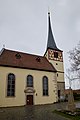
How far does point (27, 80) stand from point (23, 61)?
404cm

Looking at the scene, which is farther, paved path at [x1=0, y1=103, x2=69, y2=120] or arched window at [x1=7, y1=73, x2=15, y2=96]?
arched window at [x1=7, y1=73, x2=15, y2=96]

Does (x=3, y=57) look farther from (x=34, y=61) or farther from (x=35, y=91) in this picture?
(x=35, y=91)

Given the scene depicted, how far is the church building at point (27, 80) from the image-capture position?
2397 cm

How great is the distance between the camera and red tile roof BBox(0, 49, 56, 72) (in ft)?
84.2

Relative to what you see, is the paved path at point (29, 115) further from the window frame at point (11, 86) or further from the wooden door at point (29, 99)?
the wooden door at point (29, 99)

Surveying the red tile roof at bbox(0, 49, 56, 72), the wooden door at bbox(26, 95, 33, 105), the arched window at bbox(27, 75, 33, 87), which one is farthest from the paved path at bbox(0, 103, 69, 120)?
the red tile roof at bbox(0, 49, 56, 72)

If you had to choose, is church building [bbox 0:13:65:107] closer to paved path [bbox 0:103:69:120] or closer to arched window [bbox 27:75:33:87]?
arched window [bbox 27:75:33:87]

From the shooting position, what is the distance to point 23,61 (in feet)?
92.1

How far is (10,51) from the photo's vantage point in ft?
94.9

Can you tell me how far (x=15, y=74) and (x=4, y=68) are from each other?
2282 millimetres

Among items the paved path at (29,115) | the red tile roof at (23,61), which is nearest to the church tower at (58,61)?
the red tile roof at (23,61)

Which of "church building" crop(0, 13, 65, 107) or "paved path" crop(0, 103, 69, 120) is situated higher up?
"church building" crop(0, 13, 65, 107)

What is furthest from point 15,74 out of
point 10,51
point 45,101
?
point 45,101

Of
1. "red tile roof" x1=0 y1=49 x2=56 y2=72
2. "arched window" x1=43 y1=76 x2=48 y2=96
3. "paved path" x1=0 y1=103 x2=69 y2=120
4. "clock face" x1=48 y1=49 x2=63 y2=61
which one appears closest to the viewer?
"paved path" x1=0 y1=103 x2=69 y2=120
